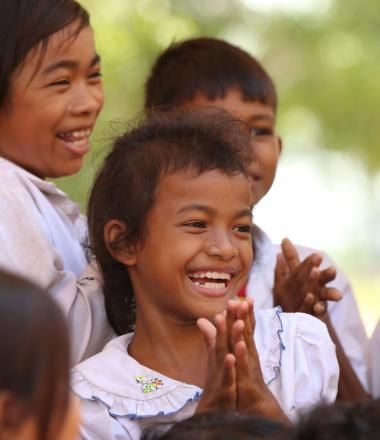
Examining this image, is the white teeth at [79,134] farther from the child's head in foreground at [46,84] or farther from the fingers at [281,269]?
the fingers at [281,269]

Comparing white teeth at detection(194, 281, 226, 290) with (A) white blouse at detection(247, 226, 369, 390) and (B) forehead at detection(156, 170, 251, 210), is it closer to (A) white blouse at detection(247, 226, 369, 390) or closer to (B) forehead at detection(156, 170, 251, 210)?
(B) forehead at detection(156, 170, 251, 210)

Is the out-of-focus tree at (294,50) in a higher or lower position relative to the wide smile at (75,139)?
higher

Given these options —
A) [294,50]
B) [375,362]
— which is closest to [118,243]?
[375,362]

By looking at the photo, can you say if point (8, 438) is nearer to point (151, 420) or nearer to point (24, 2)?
point (151, 420)

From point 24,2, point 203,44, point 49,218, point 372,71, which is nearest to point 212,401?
point 49,218

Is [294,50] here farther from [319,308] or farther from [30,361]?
[30,361]

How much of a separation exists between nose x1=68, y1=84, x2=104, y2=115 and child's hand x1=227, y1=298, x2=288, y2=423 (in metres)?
1.04

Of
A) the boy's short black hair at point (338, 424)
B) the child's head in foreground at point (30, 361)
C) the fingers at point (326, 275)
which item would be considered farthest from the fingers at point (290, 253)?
the child's head in foreground at point (30, 361)

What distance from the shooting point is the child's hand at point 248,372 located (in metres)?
2.91

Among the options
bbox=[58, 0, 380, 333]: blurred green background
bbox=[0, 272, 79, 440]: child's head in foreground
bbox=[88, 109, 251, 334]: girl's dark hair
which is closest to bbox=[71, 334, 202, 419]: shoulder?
bbox=[88, 109, 251, 334]: girl's dark hair

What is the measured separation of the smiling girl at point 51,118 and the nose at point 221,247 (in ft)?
1.45

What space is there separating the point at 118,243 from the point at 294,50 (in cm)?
758

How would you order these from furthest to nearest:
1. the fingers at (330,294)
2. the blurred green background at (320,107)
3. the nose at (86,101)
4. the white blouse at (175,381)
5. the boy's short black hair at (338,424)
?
the blurred green background at (320,107), the nose at (86,101), the fingers at (330,294), the white blouse at (175,381), the boy's short black hair at (338,424)

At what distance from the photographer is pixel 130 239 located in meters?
3.34
